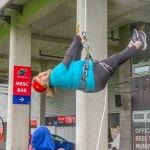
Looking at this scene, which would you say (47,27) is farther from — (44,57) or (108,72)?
(108,72)

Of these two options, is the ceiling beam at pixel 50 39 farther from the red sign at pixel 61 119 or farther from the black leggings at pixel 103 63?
the black leggings at pixel 103 63

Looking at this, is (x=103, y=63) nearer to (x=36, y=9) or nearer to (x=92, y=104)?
(x=92, y=104)

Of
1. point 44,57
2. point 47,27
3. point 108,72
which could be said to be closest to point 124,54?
point 108,72

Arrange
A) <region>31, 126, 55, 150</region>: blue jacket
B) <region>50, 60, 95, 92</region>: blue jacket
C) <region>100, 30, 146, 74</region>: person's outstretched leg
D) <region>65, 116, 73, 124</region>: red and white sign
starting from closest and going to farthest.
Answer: <region>31, 126, 55, 150</region>: blue jacket, <region>50, 60, 95, 92</region>: blue jacket, <region>100, 30, 146, 74</region>: person's outstretched leg, <region>65, 116, 73, 124</region>: red and white sign

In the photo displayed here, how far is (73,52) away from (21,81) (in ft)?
33.3

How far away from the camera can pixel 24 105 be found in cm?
1537

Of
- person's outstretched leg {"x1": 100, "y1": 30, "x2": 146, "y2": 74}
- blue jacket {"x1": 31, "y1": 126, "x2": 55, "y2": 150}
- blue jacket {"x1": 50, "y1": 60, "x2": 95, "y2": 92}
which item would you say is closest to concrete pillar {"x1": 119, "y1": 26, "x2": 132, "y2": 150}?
person's outstretched leg {"x1": 100, "y1": 30, "x2": 146, "y2": 74}

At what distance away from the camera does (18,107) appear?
1526cm

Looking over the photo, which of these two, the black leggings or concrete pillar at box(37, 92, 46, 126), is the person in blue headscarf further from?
concrete pillar at box(37, 92, 46, 126)

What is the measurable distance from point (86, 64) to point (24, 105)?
34.0 ft

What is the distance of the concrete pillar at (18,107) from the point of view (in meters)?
15.2

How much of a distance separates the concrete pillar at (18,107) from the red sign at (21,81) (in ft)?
0.93

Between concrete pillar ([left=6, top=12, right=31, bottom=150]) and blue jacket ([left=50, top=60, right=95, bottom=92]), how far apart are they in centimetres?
1011

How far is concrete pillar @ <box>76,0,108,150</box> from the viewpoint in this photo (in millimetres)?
10445
